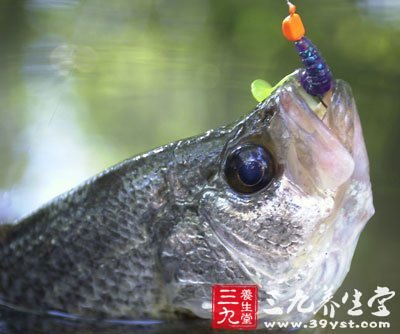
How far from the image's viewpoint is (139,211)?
63 centimetres

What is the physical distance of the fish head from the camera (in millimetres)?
583

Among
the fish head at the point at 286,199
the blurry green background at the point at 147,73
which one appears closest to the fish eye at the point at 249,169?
the fish head at the point at 286,199

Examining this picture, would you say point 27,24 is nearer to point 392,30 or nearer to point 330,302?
point 392,30

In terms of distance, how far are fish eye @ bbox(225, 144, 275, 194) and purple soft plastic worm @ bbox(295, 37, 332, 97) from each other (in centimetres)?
7

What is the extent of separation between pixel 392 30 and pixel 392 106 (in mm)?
301

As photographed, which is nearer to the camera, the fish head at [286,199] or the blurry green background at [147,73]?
the fish head at [286,199]

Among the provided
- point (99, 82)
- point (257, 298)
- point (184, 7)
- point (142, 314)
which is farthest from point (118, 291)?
point (184, 7)

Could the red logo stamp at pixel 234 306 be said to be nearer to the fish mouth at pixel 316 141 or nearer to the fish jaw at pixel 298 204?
the fish jaw at pixel 298 204

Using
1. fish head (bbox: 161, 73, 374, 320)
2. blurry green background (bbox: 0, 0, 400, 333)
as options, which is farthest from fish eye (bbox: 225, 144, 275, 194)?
blurry green background (bbox: 0, 0, 400, 333)

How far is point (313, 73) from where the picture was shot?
23.5 inches

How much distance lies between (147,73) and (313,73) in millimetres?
905

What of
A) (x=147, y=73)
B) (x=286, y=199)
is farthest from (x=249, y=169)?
(x=147, y=73)

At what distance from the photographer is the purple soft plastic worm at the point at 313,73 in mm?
596

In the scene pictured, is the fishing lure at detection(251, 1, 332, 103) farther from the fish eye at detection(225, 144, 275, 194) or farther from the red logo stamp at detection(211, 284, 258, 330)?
the red logo stamp at detection(211, 284, 258, 330)
